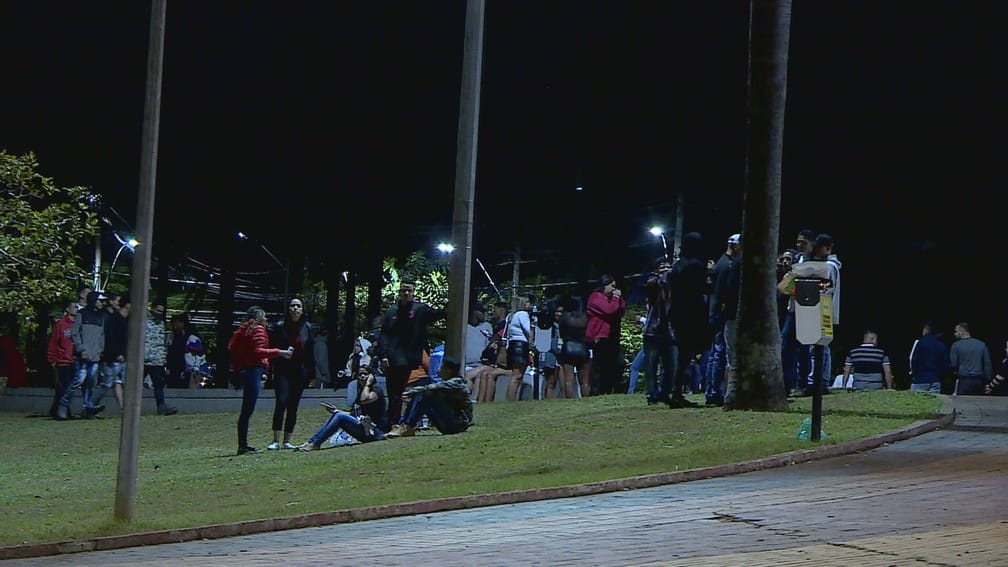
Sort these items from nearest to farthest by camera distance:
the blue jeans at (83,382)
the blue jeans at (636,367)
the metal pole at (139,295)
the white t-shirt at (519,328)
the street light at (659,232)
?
the metal pole at (139,295), the white t-shirt at (519,328), the blue jeans at (636,367), the blue jeans at (83,382), the street light at (659,232)

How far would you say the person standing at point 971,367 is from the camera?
22594mm

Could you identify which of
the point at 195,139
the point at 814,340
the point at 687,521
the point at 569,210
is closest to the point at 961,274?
the point at 569,210

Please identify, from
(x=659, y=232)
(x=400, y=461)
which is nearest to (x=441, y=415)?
(x=400, y=461)

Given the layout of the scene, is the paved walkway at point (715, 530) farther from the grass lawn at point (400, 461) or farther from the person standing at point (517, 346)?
the person standing at point (517, 346)

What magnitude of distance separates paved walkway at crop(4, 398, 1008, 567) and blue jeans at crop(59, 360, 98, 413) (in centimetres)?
1257

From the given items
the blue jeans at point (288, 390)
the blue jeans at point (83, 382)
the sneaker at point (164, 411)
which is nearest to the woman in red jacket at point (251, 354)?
the blue jeans at point (288, 390)

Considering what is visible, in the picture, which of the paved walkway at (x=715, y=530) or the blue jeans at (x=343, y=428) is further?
the blue jeans at (x=343, y=428)

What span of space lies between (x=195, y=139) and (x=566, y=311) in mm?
16847

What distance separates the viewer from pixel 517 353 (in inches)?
842

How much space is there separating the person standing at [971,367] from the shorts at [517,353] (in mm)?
6983

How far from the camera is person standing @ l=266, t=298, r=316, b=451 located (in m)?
16.8

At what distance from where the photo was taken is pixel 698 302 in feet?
53.7

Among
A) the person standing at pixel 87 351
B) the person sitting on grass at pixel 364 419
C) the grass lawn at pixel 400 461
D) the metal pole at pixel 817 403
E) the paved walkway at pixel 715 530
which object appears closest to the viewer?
the paved walkway at pixel 715 530

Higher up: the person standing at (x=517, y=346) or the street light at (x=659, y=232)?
the street light at (x=659, y=232)
